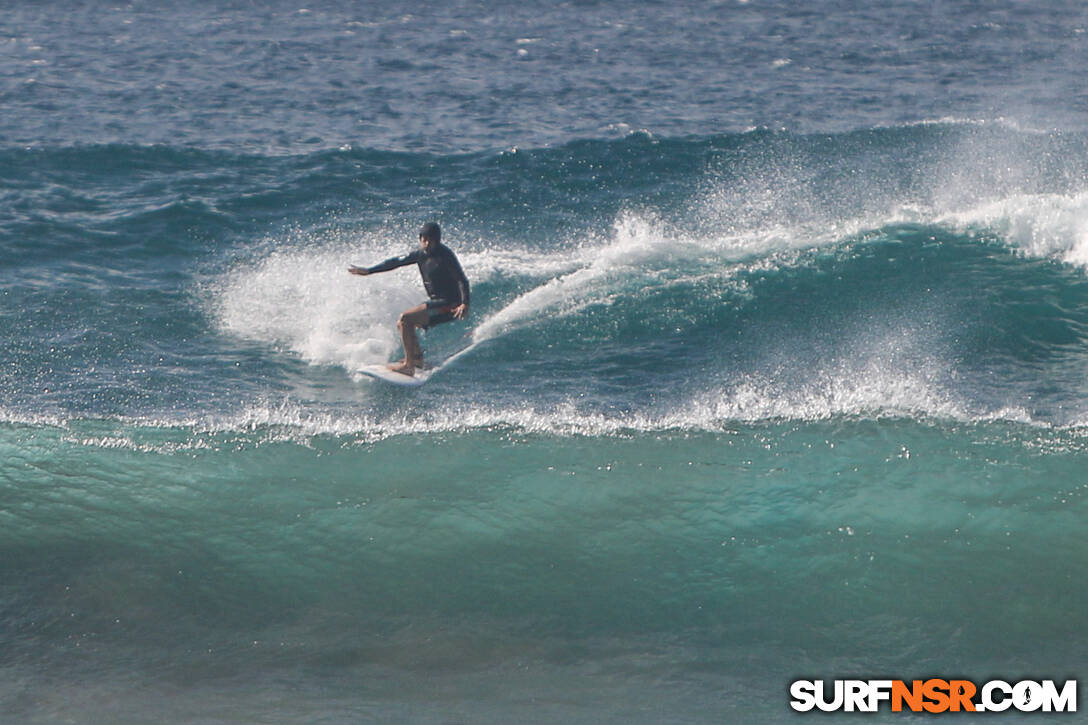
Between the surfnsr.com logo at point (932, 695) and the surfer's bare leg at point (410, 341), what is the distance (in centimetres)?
660

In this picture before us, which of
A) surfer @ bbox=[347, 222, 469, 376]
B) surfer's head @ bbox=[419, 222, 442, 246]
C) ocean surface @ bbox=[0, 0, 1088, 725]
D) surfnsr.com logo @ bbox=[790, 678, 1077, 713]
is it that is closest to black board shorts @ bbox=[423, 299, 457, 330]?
surfer @ bbox=[347, 222, 469, 376]

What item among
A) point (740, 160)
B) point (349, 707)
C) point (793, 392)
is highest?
point (740, 160)

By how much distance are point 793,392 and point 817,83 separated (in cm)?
1578

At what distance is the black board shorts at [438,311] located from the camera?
47.1 feet

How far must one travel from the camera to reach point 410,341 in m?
14.2

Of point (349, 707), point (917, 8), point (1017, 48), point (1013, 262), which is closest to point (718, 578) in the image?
point (349, 707)

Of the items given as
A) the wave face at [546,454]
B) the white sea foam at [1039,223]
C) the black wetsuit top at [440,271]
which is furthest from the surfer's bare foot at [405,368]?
the white sea foam at [1039,223]

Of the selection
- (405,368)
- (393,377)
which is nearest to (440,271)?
(405,368)

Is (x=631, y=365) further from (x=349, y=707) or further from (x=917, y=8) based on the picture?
(x=917, y=8)

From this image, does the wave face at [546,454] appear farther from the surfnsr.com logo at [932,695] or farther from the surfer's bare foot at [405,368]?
the surfer's bare foot at [405,368]

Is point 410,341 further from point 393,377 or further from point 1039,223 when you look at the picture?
point 1039,223

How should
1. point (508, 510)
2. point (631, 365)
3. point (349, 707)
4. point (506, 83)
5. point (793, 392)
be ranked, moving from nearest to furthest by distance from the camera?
point (349, 707), point (508, 510), point (793, 392), point (631, 365), point (506, 83)

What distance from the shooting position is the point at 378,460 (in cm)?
1242

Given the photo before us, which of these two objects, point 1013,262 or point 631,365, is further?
point 1013,262
